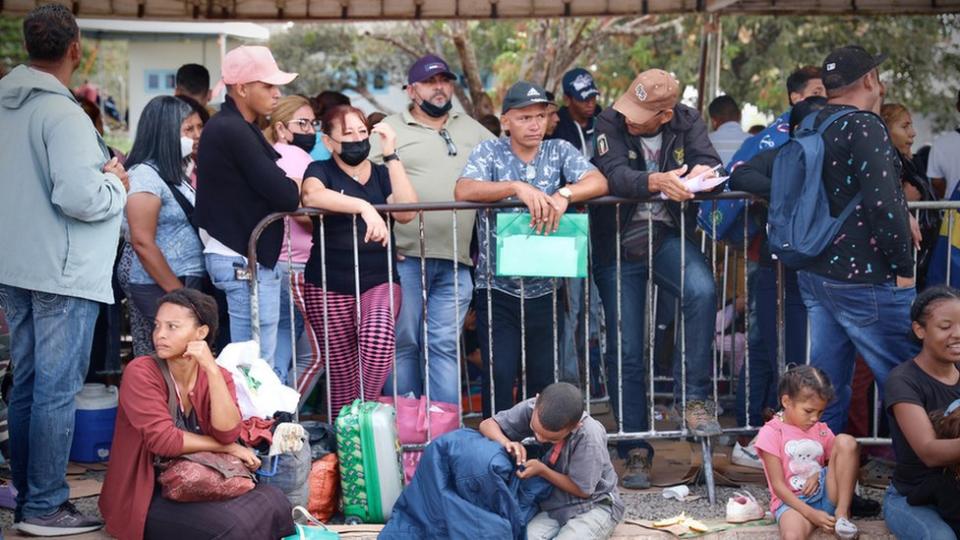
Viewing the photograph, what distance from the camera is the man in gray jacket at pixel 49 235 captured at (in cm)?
530

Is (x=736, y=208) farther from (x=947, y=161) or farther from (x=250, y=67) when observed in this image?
(x=250, y=67)

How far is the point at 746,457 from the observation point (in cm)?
654

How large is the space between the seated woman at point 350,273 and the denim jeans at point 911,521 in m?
2.54

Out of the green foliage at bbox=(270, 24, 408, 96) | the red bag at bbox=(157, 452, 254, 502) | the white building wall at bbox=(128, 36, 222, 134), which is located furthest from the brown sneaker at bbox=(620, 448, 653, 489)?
the green foliage at bbox=(270, 24, 408, 96)

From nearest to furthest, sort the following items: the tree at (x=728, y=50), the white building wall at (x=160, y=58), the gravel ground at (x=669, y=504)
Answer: the gravel ground at (x=669, y=504), the tree at (x=728, y=50), the white building wall at (x=160, y=58)

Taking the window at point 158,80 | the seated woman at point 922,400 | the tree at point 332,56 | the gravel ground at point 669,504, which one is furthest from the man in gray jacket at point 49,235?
the tree at point 332,56

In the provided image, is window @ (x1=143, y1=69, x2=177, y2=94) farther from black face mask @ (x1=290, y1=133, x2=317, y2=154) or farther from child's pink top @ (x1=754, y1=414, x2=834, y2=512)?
child's pink top @ (x1=754, y1=414, x2=834, y2=512)

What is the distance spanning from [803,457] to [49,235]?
3622 mm

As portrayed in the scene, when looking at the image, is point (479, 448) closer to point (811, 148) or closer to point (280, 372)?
point (280, 372)

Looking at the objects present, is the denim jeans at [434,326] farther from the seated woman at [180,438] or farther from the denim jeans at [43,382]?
the denim jeans at [43,382]

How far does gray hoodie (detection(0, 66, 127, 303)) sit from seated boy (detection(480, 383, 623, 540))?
2048 mm

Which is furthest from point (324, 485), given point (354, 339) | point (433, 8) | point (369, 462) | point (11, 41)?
point (11, 41)

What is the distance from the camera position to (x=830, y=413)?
6.07 metres

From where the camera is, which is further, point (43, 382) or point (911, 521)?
point (43, 382)
